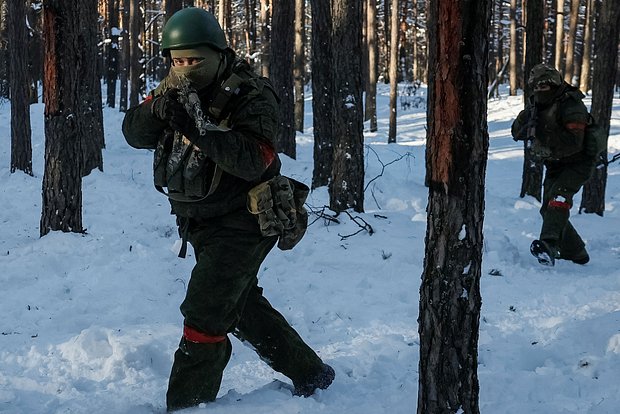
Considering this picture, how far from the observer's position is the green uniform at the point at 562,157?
667 cm

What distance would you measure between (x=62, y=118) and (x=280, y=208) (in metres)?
4.49

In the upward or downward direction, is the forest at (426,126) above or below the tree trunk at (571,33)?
below

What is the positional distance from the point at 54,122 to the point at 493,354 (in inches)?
198

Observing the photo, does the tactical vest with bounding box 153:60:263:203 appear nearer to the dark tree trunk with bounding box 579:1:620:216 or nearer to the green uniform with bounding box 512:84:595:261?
the green uniform with bounding box 512:84:595:261

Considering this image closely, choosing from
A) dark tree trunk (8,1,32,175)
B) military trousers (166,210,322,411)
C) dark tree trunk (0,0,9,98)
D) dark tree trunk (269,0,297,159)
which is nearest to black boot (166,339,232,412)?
military trousers (166,210,322,411)

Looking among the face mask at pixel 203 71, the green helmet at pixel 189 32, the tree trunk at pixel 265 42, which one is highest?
the tree trunk at pixel 265 42

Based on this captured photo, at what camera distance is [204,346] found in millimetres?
3180

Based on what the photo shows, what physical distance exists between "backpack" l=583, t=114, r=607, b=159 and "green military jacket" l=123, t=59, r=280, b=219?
15.0 feet

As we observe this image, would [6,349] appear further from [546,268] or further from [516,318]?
[546,268]

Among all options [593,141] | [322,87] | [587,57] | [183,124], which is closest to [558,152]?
[593,141]

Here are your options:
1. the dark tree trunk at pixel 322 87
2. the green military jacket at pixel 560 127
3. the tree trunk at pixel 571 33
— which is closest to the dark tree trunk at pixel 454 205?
the green military jacket at pixel 560 127

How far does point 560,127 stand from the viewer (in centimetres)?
674

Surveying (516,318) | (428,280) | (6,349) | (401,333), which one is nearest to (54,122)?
(6,349)

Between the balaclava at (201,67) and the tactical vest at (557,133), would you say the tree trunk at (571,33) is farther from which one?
the balaclava at (201,67)
